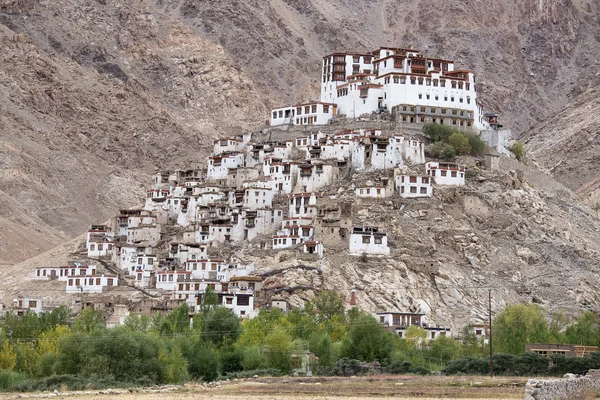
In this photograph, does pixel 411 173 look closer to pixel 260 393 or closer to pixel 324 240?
pixel 324 240

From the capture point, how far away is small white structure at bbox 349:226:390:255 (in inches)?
3610

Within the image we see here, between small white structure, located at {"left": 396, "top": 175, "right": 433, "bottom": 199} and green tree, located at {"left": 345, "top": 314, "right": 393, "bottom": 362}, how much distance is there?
2127cm

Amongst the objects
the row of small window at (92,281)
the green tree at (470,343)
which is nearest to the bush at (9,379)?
the green tree at (470,343)

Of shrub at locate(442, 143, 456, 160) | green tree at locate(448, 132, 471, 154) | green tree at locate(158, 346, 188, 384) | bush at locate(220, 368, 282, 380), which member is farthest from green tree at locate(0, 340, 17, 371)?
green tree at locate(448, 132, 471, 154)


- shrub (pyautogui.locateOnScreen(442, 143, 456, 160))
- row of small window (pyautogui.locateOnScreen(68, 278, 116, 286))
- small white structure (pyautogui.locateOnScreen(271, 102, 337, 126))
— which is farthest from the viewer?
small white structure (pyautogui.locateOnScreen(271, 102, 337, 126))

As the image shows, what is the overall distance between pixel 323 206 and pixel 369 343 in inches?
834

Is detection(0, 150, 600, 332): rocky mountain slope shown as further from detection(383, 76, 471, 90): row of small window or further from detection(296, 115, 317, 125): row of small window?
detection(296, 115, 317, 125): row of small window

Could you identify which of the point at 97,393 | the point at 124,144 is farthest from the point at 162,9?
the point at 97,393

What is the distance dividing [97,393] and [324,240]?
39.8 metres

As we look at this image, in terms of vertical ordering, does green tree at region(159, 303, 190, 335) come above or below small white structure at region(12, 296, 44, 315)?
below

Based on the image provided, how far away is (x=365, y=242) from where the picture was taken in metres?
91.8

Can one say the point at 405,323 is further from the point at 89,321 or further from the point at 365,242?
the point at 89,321

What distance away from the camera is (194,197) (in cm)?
10331

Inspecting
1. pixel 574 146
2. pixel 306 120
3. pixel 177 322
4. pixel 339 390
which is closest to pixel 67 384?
pixel 339 390
